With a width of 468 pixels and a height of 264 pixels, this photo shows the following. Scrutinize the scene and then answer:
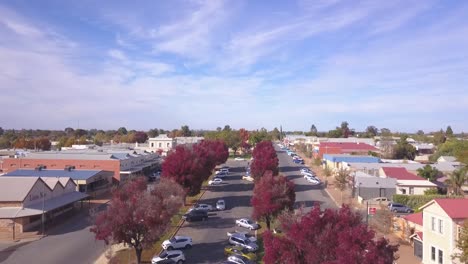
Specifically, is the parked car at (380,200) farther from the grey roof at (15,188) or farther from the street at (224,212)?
the grey roof at (15,188)

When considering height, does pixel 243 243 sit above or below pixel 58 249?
above

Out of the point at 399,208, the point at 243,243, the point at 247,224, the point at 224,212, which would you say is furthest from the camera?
the point at 399,208

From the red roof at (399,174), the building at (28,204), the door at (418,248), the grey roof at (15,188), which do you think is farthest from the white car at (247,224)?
the red roof at (399,174)

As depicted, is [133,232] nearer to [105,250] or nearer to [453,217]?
[105,250]

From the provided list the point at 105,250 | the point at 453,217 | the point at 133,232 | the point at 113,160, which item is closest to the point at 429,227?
the point at 453,217

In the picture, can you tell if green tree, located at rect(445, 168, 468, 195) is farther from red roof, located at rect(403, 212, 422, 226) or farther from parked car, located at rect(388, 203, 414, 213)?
red roof, located at rect(403, 212, 422, 226)

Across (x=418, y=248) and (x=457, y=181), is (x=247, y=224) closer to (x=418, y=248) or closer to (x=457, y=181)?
(x=418, y=248)

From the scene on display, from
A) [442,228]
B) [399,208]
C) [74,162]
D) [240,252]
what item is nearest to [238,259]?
[240,252]
